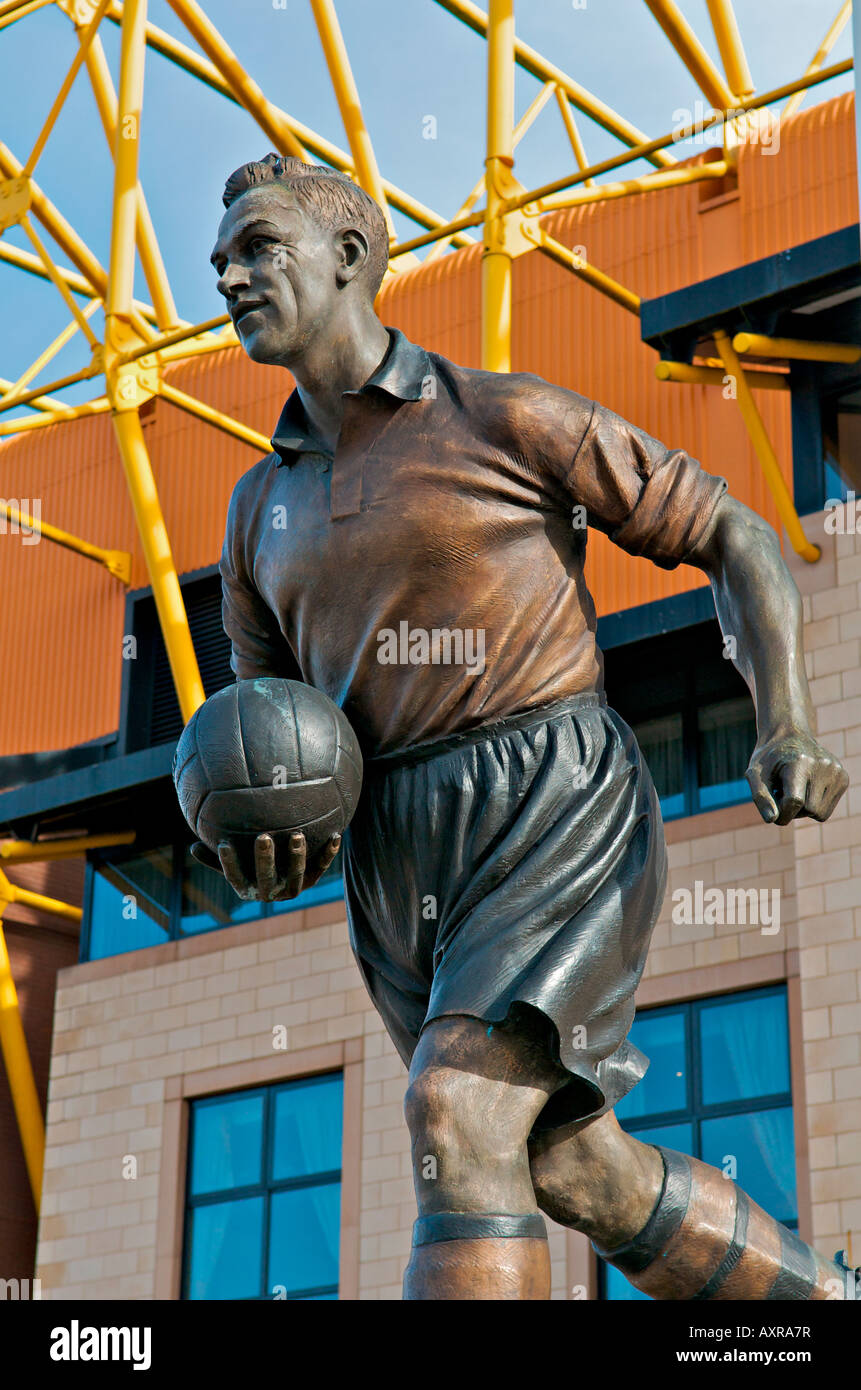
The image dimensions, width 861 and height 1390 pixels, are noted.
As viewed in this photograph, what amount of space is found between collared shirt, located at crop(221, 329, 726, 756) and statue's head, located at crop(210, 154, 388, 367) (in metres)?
0.19

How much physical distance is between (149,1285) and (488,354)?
411 inches

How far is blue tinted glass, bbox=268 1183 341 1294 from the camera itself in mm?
21219

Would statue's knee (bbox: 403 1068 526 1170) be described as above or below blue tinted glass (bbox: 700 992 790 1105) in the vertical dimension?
below

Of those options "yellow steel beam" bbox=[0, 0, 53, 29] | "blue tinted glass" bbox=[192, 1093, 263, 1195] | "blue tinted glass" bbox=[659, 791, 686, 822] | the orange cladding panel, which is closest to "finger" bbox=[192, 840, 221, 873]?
"blue tinted glass" bbox=[659, 791, 686, 822]

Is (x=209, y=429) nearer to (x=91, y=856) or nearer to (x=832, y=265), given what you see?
(x=91, y=856)

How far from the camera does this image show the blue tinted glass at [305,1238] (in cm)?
2122

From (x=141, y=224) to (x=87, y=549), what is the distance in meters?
5.17

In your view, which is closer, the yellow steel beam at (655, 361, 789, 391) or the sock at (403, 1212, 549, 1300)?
the sock at (403, 1212, 549, 1300)

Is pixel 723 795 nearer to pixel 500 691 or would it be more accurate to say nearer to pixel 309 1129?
pixel 309 1129

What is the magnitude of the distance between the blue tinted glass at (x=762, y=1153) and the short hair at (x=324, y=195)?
14.0m

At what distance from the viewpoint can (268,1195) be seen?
21875 mm

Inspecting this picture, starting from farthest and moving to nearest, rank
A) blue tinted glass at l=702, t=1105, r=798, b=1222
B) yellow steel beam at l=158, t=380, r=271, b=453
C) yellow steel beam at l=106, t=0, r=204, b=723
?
yellow steel beam at l=158, t=380, r=271, b=453
yellow steel beam at l=106, t=0, r=204, b=723
blue tinted glass at l=702, t=1105, r=798, b=1222

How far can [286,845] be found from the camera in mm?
4301

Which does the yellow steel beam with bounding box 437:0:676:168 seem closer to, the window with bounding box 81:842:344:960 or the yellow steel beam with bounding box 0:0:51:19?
the yellow steel beam with bounding box 0:0:51:19
